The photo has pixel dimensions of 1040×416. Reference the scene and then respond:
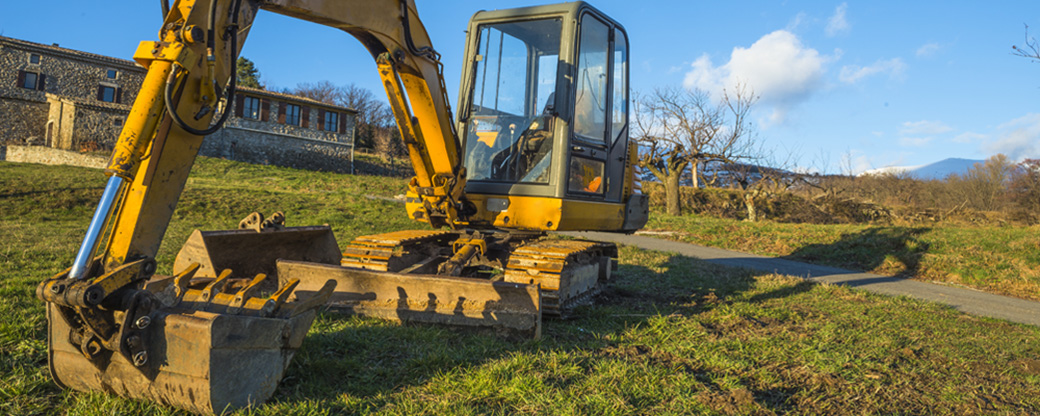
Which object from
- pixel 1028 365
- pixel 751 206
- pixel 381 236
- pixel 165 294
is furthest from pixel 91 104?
pixel 1028 365

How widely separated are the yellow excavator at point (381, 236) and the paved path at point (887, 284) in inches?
174

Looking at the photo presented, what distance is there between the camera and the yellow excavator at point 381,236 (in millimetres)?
2963

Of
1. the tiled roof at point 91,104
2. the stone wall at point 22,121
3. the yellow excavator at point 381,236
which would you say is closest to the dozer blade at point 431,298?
the yellow excavator at point 381,236

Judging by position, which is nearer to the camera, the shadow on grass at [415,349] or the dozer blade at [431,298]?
the shadow on grass at [415,349]

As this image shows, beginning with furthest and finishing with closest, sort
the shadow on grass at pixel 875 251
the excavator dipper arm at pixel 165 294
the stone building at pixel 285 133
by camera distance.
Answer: the stone building at pixel 285 133
the shadow on grass at pixel 875 251
the excavator dipper arm at pixel 165 294

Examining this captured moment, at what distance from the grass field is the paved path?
100 centimetres

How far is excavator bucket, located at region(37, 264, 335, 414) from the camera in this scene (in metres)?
2.91

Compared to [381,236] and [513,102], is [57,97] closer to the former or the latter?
[381,236]

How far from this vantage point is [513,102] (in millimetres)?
6141

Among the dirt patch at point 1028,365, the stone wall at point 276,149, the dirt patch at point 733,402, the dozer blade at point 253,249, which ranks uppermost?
the stone wall at point 276,149

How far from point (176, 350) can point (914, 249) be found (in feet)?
42.3

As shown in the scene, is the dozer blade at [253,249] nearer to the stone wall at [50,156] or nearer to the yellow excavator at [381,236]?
the yellow excavator at [381,236]

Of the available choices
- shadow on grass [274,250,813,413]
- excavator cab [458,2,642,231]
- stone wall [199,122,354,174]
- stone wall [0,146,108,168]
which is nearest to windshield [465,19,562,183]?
excavator cab [458,2,642,231]

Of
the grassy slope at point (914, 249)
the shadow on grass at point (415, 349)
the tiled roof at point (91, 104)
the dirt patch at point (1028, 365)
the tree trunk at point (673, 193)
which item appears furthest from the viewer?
the tiled roof at point (91, 104)
